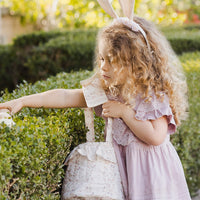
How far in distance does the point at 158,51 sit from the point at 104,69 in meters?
0.35

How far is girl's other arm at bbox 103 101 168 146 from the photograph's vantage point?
2.31 meters

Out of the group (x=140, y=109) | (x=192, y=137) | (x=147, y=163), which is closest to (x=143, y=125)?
(x=140, y=109)

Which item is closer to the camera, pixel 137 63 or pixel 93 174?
pixel 93 174

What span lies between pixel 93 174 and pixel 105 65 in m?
0.62

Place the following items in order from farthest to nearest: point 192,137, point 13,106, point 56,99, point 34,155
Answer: point 192,137, point 56,99, point 13,106, point 34,155

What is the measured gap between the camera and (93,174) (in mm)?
2230

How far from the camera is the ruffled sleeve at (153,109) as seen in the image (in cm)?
233

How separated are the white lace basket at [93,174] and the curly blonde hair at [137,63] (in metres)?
0.30

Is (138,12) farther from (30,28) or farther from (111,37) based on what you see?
(111,37)

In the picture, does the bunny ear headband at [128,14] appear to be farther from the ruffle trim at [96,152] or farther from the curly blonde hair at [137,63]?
the ruffle trim at [96,152]

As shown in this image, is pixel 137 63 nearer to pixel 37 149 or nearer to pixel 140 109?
pixel 140 109

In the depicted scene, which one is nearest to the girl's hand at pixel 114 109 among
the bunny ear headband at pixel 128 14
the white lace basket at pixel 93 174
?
the white lace basket at pixel 93 174

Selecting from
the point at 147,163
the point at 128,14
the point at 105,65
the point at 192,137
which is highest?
the point at 128,14

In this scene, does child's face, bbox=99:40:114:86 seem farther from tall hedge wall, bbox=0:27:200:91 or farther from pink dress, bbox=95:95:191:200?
tall hedge wall, bbox=0:27:200:91
